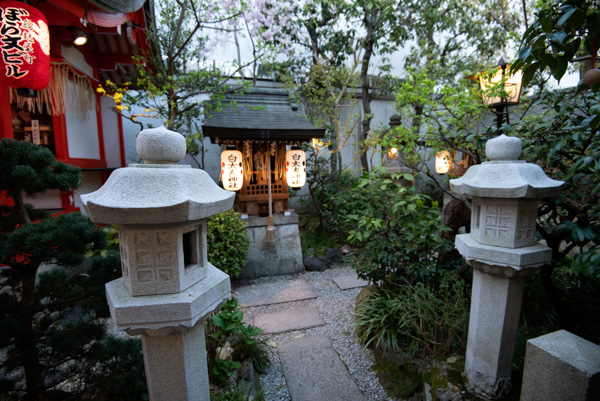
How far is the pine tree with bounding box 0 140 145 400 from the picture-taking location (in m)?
2.01

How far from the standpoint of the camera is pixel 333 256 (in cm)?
759

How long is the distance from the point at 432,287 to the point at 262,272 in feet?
12.9

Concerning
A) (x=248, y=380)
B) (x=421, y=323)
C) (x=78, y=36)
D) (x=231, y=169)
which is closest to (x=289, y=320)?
(x=248, y=380)

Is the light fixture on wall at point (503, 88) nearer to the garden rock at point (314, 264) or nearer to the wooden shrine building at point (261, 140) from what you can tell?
the wooden shrine building at point (261, 140)

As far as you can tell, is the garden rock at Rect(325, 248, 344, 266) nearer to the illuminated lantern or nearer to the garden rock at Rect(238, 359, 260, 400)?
the illuminated lantern

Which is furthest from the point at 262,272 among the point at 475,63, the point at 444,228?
the point at 475,63

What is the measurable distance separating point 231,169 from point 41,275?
4068 millimetres

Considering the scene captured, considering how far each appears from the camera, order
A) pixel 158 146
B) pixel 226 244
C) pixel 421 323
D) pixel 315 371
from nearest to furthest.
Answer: pixel 158 146, pixel 421 323, pixel 315 371, pixel 226 244

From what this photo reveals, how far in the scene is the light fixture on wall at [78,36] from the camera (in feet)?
17.5

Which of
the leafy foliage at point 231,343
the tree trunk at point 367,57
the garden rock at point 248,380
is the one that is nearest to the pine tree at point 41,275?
the leafy foliage at point 231,343

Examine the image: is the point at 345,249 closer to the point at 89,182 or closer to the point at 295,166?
the point at 295,166

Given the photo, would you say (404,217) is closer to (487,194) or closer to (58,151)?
(487,194)

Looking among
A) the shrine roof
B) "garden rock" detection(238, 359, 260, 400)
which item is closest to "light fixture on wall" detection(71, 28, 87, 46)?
the shrine roof

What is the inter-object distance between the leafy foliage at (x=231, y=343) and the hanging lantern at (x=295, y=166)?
3.53 meters
